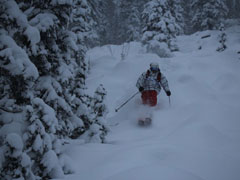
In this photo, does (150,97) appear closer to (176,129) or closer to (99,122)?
(176,129)

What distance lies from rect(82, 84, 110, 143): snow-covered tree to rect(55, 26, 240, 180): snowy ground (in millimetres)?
412

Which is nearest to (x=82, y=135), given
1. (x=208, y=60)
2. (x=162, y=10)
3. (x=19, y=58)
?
(x=19, y=58)

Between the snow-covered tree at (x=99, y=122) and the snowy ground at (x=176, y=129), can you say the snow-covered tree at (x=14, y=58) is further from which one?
the snow-covered tree at (x=99, y=122)

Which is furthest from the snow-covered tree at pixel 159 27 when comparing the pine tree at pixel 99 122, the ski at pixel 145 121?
the pine tree at pixel 99 122

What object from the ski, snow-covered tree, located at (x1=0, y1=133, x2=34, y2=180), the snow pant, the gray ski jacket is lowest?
the ski

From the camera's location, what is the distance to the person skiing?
7218 mm

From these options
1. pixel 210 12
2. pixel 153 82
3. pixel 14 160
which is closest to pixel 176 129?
pixel 153 82

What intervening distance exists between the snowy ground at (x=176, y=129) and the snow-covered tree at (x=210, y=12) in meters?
15.3

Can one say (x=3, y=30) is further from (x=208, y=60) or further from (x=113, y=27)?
(x=113, y=27)

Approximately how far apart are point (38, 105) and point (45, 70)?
114cm

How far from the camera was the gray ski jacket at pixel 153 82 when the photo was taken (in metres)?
7.56

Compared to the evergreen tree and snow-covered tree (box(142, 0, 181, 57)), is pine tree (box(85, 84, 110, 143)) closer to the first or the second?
snow-covered tree (box(142, 0, 181, 57))

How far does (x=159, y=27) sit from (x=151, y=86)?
916cm

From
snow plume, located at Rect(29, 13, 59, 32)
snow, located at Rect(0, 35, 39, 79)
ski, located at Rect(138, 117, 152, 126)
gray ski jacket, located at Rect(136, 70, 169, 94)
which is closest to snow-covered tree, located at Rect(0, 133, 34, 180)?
snow, located at Rect(0, 35, 39, 79)
